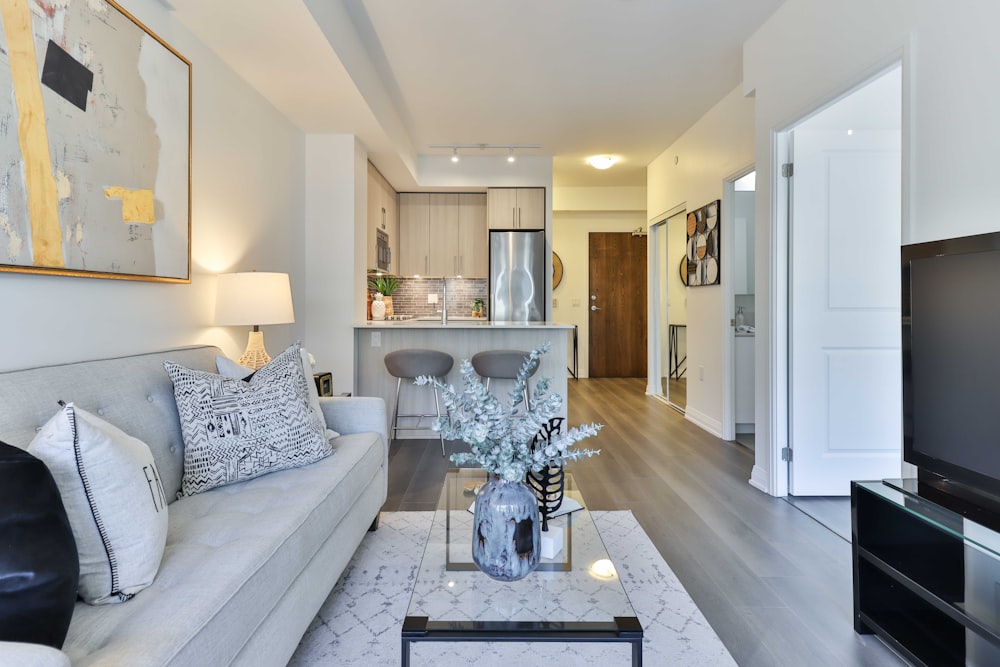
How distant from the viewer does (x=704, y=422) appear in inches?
183

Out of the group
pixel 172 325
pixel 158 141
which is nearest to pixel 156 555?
pixel 172 325

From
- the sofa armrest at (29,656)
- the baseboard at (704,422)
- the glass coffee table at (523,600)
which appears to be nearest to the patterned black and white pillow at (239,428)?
the glass coffee table at (523,600)

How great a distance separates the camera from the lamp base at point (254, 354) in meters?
2.76

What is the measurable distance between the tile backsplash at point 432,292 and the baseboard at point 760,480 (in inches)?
163

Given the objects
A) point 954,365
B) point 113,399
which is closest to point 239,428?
point 113,399

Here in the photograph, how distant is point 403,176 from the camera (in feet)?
18.2

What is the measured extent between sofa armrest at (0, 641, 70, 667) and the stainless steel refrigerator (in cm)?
533

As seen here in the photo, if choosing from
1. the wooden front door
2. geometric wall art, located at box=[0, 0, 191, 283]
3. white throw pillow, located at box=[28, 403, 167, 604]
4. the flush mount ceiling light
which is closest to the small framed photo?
geometric wall art, located at box=[0, 0, 191, 283]

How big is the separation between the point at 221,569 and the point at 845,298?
319 centimetres

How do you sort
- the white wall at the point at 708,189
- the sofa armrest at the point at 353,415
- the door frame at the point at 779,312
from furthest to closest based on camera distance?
the white wall at the point at 708,189 < the door frame at the point at 779,312 < the sofa armrest at the point at 353,415

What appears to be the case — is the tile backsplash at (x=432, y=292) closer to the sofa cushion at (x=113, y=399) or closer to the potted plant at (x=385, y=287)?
the potted plant at (x=385, y=287)

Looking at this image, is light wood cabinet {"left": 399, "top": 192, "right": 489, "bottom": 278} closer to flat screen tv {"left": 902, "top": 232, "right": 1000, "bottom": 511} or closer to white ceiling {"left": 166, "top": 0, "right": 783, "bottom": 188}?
white ceiling {"left": 166, "top": 0, "right": 783, "bottom": 188}

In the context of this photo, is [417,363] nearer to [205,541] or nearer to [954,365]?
[205,541]

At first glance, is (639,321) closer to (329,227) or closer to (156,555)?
(329,227)
